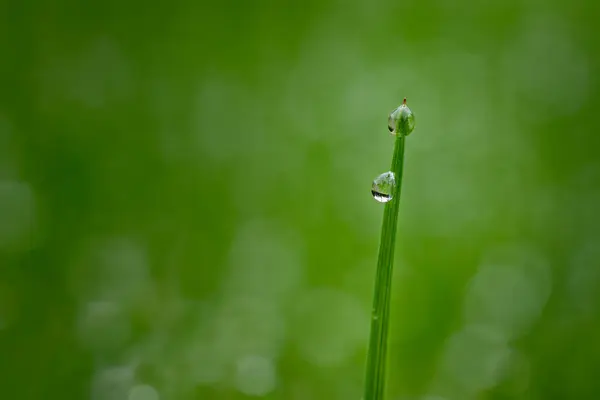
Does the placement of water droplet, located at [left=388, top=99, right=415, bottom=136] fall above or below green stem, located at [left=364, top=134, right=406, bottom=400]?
above

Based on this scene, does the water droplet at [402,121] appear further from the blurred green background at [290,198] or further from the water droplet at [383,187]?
the blurred green background at [290,198]

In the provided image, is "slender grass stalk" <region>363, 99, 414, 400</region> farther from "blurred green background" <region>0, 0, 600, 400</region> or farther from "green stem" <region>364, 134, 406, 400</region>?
"blurred green background" <region>0, 0, 600, 400</region>

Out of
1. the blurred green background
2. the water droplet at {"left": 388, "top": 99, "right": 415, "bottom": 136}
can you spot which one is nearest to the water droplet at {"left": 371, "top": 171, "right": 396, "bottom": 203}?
the water droplet at {"left": 388, "top": 99, "right": 415, "bottom": 136}

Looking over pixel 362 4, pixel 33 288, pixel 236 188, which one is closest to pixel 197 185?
pixel 236 188

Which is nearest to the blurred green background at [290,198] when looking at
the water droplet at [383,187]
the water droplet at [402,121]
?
the water droplet at [383,187]

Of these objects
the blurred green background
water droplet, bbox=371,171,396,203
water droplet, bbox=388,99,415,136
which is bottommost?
water droplet, bbox=371,171,396,203
